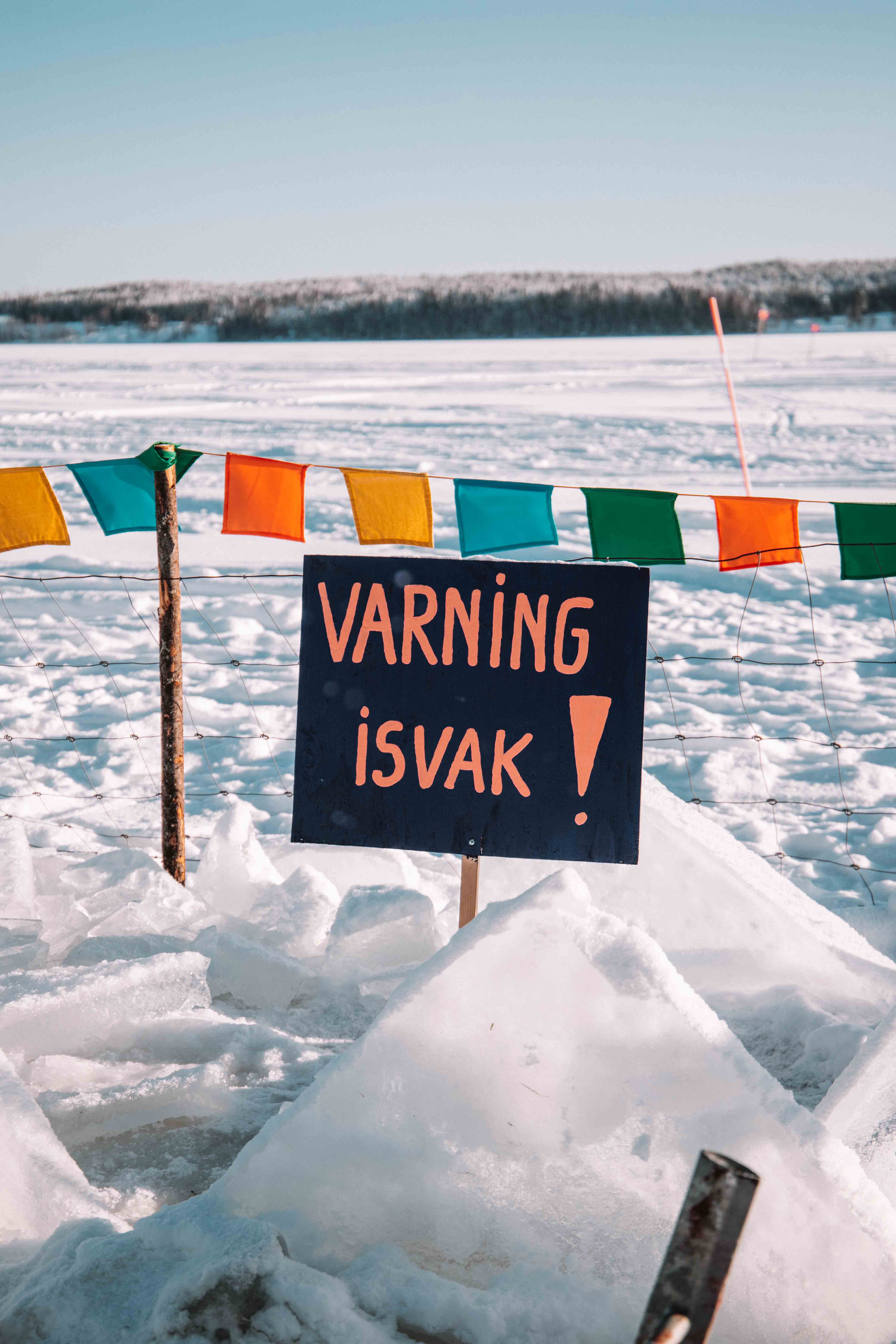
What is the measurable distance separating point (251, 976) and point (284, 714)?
9.35 ft

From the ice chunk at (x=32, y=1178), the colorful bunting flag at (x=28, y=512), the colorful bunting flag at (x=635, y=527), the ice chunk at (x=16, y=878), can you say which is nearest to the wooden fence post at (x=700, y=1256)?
the ice chunk at (x=32, y=1178)

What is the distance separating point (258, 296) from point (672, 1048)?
62211 millimetres

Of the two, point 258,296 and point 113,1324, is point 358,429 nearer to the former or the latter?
point 113,1324

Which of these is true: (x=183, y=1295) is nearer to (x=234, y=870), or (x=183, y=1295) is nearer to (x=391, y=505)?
(x=234, y=870)

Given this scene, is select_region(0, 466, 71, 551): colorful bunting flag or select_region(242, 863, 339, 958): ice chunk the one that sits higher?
select_region(0, 466, 71, 551): colorful bunting flag

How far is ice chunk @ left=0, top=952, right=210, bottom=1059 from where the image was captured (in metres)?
2.18

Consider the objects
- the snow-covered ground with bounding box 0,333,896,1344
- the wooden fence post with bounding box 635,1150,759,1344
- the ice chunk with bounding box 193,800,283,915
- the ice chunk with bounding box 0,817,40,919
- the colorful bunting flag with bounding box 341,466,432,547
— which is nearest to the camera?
the wooden fence post with bounding box 635,1150,759,1344

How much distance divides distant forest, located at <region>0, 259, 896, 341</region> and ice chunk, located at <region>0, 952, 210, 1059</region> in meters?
44.3

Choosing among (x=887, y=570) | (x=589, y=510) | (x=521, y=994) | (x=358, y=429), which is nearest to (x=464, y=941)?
(x=521, y=994)

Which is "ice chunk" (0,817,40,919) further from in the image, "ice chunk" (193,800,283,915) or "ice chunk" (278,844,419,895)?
"ice chunk" (278,844,419,895)

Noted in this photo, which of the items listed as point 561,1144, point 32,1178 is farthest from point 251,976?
point 561,1144

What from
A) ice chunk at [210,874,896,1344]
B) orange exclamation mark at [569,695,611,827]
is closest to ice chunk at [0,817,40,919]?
ice chunk at [210,874,896,1344]

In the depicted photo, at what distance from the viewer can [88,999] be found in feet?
7.32

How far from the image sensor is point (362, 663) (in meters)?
2.21
